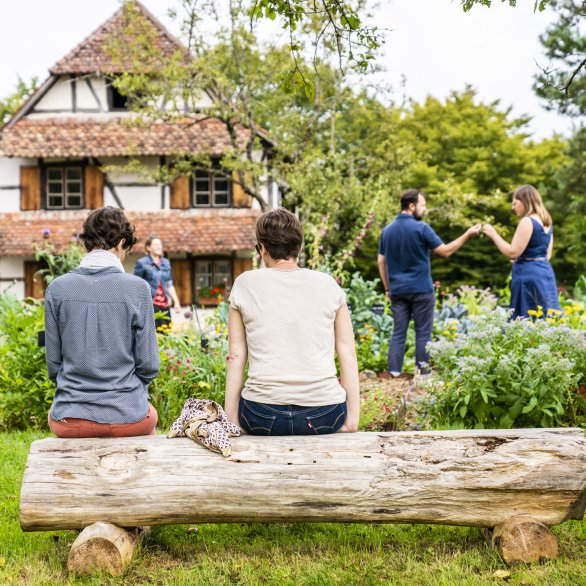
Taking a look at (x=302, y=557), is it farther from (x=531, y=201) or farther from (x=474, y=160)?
(x=474, y=160)

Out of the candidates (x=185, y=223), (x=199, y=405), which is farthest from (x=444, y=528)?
(x=185, y=223)

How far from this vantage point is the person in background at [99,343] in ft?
11.4

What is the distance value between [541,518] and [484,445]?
0.41 meters

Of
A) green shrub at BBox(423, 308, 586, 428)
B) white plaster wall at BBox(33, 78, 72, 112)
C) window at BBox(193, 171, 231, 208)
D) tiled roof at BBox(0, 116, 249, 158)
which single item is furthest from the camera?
white plaster wall at BBox(33, 78, 72, 112)

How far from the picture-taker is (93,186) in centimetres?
1869

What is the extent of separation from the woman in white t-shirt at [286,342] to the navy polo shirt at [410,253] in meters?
3.48

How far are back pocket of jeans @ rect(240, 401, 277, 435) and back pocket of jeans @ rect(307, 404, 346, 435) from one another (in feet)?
0.60

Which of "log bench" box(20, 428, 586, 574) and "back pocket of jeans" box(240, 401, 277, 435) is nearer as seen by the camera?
"log bench" box(20, 428, 586, 574)

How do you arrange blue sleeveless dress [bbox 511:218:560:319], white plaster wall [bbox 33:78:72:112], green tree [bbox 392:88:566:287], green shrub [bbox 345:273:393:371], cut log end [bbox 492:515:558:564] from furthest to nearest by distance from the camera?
green tree [bbox 392:88:566:287] < white plaster wall [bbox 33:78:72:112] < green shrub [bbox 345:273:393:371] < blue sleeveless dress [bbox 511:218:560:319] < cut log end [bbox 492:515:558:564]

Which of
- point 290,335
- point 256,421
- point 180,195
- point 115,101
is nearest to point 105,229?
point 290,335

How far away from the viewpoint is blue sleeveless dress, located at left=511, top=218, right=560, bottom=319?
259 inches

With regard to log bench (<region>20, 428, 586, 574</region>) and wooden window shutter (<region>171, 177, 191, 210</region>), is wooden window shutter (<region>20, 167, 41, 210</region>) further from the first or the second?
log bench (<region>20, 428, 586, 574</region>)

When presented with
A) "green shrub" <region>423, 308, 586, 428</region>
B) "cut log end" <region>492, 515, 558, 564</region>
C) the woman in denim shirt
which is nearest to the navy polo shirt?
"green shrub" <region>423, 308, 586, 428</region>

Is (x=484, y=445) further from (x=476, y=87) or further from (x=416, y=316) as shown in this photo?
(x=476, y=87)
